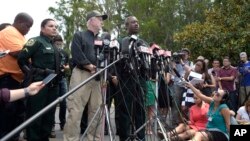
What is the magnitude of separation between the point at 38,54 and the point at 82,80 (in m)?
0.63

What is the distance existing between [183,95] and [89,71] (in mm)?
3636

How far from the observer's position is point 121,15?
127 feet

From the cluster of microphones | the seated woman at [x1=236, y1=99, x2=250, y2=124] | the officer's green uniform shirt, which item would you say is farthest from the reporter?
the seated woman at [x1=236, y1=99, x2=250, y2=124]

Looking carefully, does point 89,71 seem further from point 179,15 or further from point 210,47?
point 179,15

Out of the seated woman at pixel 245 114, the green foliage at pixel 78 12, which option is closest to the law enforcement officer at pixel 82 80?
the seated woman at pixel 245 114

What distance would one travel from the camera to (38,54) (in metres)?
4.88

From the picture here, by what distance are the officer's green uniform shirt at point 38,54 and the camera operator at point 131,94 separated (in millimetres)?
846

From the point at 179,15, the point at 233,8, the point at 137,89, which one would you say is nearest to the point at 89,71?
the point at 137,89

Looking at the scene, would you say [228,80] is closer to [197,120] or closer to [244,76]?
[244,76]

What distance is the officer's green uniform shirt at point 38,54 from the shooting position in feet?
15.8

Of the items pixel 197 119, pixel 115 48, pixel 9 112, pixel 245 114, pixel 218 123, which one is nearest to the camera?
pixel 115 48

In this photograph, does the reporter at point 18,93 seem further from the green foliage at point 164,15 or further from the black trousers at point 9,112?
the green foliage at point 164,15

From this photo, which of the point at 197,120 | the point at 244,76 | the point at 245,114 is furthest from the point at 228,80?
the point at 197,120

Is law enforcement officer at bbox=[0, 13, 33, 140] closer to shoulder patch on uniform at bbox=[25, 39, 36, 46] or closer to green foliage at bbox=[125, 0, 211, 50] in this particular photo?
shoulder patch on uniform at bbox=[25, 39, 36, 46]
